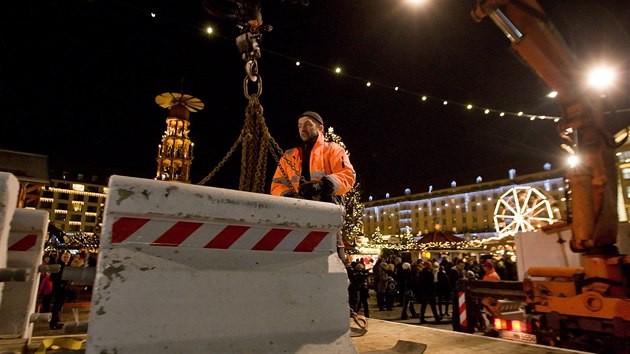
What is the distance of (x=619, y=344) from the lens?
470 centimetres

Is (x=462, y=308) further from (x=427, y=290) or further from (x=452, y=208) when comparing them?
(x=452, y=208)

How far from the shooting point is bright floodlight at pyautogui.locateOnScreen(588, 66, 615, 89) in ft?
20.0

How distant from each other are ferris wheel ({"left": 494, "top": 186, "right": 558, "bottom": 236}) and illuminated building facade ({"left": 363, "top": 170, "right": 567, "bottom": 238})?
5214 cm

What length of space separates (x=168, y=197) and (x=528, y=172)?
7748 cm

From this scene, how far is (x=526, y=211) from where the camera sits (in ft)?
50.5

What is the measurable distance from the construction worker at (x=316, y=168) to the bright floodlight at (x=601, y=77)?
536cm

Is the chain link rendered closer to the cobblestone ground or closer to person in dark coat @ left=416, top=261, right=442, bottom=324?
the cobblestone ground

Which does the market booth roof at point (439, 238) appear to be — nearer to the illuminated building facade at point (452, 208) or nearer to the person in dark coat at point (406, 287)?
the person in dark coat at point (406, 287)

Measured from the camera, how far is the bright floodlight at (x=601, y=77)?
6109 mm

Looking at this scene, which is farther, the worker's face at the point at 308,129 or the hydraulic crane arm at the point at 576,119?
the hydraulic crane arm at the point at 576,119

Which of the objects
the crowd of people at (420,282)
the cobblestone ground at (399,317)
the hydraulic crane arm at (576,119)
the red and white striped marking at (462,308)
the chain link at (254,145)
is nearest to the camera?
the chain link at (254,145)

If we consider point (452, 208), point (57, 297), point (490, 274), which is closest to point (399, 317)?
point (490, 274)

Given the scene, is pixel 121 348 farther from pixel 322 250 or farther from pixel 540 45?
pixel 540 45

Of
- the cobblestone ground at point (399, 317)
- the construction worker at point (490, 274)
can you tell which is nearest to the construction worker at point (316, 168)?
the construction worker at point (490, 274)
